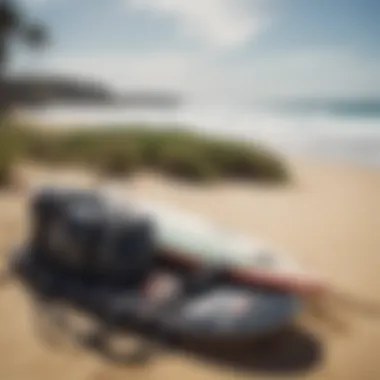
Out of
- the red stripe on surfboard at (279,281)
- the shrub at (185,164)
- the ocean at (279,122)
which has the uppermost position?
the ocean at (279,122)

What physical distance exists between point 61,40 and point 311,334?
78 centimetres

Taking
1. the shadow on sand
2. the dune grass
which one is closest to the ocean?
the dune grass

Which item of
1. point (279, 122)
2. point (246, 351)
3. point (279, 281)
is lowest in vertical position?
point (246, 351)

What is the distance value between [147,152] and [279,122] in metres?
0.28

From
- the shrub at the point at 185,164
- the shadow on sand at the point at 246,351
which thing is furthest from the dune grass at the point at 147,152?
the shadow on sand at the point at 246,351

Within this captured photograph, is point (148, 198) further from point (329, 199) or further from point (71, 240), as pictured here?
point (329, 199)

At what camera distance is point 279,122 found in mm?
1280

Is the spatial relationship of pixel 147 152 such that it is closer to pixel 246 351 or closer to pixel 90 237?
pixel 90 237

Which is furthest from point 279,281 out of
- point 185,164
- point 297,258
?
point 185,164

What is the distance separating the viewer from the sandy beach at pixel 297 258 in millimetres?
1192

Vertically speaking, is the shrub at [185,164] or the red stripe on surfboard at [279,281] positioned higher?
the shrub at [185,164]

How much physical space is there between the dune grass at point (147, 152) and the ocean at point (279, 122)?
0.02 meters

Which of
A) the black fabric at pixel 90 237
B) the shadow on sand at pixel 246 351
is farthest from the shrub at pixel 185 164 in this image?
the shadow on sand at pixel 246 351

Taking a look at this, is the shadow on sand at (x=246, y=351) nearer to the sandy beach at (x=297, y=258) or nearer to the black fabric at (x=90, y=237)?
the sandy beach at (x=297, y=258)
